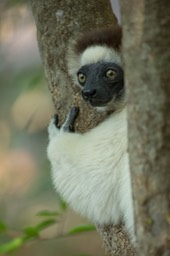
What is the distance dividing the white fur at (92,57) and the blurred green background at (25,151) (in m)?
2.03

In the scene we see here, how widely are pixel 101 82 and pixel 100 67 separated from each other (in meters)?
0.07

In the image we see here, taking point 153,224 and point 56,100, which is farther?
point 56,100

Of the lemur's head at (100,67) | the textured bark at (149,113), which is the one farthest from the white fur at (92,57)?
the textured bark at (149,113)

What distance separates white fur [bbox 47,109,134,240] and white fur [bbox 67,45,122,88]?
208 millimetres

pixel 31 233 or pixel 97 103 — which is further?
pixel 31 233

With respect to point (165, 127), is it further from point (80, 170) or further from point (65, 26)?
point (65, 26)

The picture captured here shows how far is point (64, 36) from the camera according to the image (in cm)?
256

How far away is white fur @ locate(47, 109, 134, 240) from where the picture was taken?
2.29 meters

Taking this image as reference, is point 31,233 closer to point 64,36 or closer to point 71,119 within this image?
point 71,119

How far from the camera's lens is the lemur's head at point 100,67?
245 centimetres

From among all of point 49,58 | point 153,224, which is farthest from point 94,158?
point 153,224

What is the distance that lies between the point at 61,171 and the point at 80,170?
0.11 metres

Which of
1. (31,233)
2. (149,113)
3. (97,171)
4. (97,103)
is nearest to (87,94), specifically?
(97,103)

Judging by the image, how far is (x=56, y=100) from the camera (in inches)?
99.4
